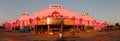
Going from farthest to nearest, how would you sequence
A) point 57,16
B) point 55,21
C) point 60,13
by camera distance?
point 60,13 → point 57,16 → point 55,21

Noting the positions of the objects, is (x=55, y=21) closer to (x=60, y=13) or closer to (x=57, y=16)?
(x=57, y=16)

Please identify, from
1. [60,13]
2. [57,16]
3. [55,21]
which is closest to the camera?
[55,21]

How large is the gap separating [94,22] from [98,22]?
2844mm

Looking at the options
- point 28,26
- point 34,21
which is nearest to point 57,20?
point 34,21

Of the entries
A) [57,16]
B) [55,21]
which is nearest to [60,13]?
[57,16]

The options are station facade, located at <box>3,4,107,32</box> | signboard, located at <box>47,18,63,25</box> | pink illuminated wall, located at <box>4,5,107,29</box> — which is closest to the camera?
signboard, located at <box>47,18,63,25</box>

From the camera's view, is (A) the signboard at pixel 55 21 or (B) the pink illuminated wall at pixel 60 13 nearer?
(A) the signboard at pixel 55 21

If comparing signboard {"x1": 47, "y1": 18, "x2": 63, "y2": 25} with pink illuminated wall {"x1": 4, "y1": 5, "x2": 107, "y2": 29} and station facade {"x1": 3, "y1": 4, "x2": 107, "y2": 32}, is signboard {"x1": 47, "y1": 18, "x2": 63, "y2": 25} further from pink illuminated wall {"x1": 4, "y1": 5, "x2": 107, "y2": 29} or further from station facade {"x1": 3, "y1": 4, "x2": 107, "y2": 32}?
pink illuminated wall {"x1": 4, "y1": 5, "x2": 107, "y2": 29}

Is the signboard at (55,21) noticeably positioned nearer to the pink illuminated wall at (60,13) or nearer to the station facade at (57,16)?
the station facade at (57,16)

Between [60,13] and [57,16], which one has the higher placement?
[60,13]

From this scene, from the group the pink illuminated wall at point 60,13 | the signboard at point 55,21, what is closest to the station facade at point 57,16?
the pink illuminated wall at point 60,13

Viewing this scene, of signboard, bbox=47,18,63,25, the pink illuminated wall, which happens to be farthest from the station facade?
signboard, bbox=47,18,63,25

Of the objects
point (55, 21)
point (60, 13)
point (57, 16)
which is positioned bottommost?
point (55, 21)

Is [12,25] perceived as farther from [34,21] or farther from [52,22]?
[52,22]
